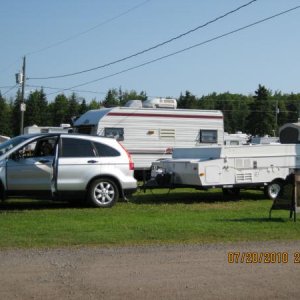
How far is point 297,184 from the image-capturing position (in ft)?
37.2

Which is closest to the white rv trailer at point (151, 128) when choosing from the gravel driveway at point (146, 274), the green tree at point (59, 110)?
the gravel driveway at point (146, 274)

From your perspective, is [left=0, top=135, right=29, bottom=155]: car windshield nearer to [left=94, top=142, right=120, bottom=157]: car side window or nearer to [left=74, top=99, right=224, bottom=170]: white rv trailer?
[left=94, top=142, right=120, bottom=157]: car side window

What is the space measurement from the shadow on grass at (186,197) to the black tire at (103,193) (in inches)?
61.5

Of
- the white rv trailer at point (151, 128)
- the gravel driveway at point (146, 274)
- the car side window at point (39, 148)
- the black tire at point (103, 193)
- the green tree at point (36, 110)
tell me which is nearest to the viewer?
the gravel driveway at point (146, 274)

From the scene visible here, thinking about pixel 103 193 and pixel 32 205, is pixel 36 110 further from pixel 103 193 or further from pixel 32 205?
pixel 103 193

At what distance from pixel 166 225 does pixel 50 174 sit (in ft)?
11.7

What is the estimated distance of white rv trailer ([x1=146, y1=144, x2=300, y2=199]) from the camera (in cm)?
1527

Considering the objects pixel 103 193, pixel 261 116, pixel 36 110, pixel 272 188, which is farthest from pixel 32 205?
pixel 261 116

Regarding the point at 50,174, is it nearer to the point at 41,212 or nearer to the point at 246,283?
the point at 41,212

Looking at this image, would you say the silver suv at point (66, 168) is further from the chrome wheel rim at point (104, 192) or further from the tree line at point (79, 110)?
the tree line at point (79, 110)

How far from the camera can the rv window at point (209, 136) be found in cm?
2389
